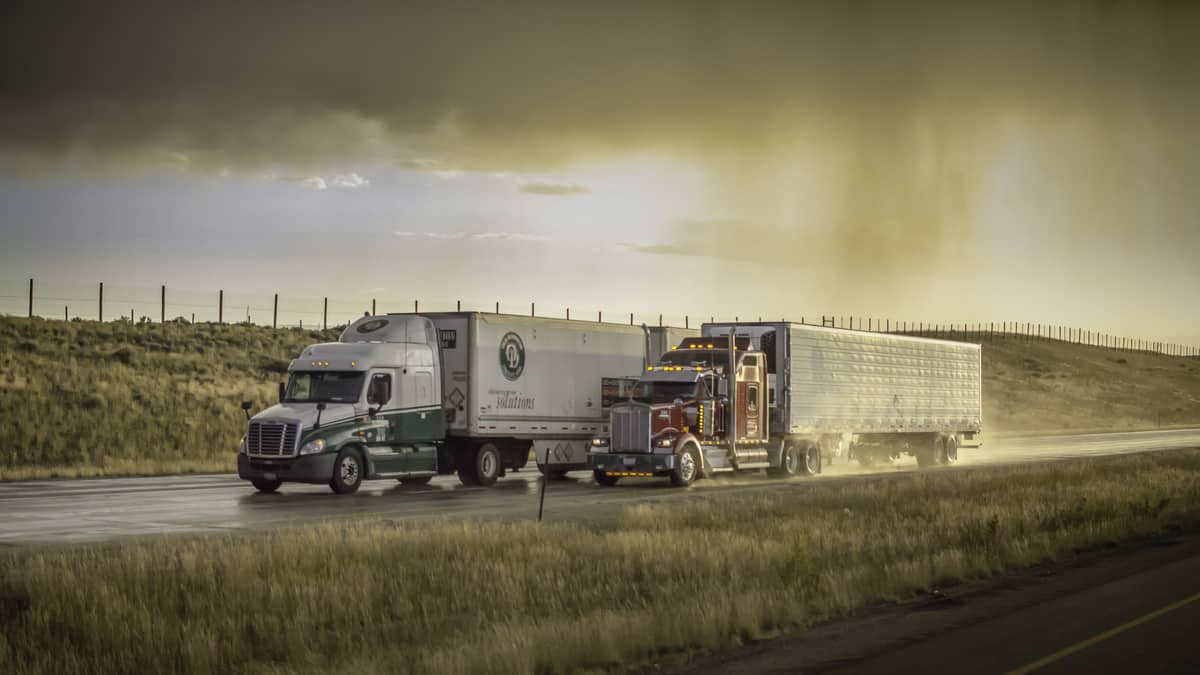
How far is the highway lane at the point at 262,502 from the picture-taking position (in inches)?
844

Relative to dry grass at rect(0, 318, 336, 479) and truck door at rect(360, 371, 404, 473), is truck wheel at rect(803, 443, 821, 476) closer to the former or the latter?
Result: truck door at rect(360, 371, 404, 473)

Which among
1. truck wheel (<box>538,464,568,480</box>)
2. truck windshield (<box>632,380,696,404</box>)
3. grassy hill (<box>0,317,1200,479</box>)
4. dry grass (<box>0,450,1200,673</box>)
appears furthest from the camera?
grassy hill (<box>0,317,1200,479</box>)

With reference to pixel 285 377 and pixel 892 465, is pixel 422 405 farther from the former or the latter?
pixel 285 377

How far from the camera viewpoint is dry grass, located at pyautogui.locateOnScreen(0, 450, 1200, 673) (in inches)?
447

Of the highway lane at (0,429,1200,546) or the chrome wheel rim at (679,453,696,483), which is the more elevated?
the chrome wheel rim at (679,453,696,483)

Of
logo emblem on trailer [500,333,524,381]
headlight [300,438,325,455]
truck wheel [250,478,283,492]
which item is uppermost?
logo emblem on trailer [500,333,524,381]

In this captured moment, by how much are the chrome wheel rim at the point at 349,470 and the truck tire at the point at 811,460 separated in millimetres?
13049

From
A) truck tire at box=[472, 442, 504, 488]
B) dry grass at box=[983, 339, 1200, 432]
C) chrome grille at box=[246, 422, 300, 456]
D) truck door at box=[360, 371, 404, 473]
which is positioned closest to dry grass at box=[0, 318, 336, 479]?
chrome grille at box=[246, 422, 300, 456]

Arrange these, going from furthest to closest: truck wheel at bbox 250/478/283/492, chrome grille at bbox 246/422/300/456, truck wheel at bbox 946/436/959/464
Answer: truck wheel at bbox 946/436/959/464, truck wheel at bbox 250/478/283/492, chrome grille at bbox 246/422/300/456

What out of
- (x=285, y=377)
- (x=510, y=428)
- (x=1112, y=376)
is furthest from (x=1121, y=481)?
(x=1112, y=376)

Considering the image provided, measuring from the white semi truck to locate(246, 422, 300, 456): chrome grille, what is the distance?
22 mm

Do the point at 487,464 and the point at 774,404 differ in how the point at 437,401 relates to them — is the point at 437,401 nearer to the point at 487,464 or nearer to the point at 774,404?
the point at 487,464

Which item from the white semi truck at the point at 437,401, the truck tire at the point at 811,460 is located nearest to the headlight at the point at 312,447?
the white semi truck at the point at 437,401

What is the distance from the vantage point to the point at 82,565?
49.1ft
